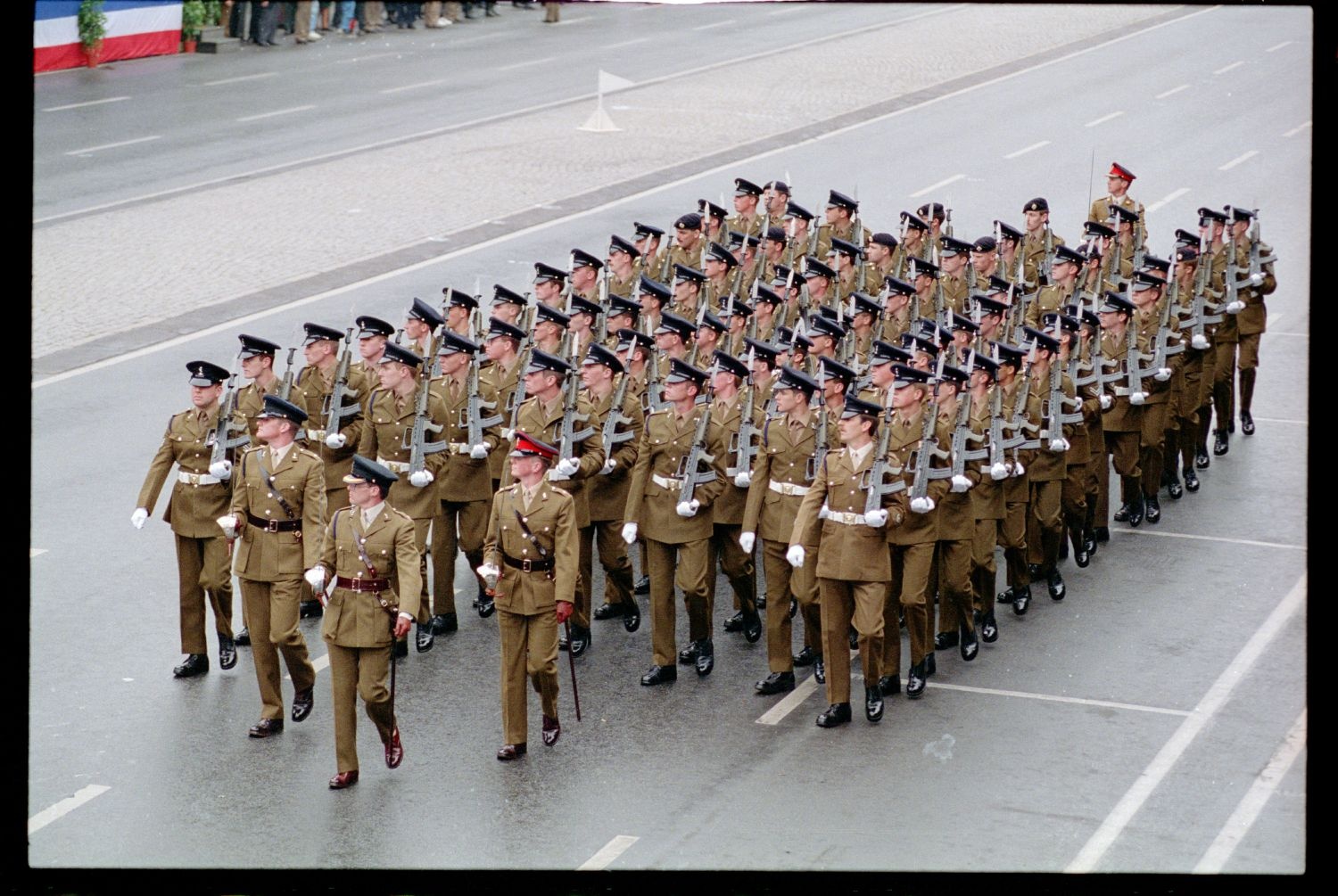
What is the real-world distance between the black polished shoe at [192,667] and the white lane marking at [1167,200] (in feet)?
58.0

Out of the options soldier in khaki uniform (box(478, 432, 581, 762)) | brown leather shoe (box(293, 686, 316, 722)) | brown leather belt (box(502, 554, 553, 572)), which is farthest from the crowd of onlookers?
brown leather belt (box(502, 554, 553, 572))

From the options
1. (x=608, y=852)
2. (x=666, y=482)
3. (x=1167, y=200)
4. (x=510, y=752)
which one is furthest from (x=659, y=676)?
(x=1167, y=200)

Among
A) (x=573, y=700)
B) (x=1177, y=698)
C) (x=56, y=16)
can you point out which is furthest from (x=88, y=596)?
(x=56, y=16)

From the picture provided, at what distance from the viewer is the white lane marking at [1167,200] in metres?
26.8

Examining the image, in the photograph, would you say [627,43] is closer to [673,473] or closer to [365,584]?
[673,473]

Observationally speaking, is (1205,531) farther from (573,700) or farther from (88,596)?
(88,596)

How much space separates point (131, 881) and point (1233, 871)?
197 inches

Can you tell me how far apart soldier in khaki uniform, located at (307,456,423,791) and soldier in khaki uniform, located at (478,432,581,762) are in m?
0.51

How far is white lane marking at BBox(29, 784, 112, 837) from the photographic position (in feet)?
32.7

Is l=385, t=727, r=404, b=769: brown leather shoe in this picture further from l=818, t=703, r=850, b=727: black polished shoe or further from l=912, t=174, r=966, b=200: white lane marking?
l=912, t=174, r=966, b=200: white lane marking

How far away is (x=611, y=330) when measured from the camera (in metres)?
14.7

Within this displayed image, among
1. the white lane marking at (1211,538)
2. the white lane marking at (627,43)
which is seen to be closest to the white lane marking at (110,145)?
the white lane marking at (627,43)

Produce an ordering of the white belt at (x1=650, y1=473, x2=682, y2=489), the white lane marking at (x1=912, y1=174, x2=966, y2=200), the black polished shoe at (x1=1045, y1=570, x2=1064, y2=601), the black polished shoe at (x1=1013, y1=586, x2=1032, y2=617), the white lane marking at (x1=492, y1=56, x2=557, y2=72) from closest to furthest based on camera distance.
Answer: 1. the white belt at (x1=650, y1=473, x2=682, y2=489)
2. the black polished shoe at (x1=1013, y1=586, x2=1032, y2=617)
3. the black polished shoe at (x1=1045, y1=570, x2=1064, y2=601)
4. the white lane marking at (x1=912, y1=174, x2=966, y2=200)
5. the white lane marking at (x1=492, y1=56, x2=557, y2=72)

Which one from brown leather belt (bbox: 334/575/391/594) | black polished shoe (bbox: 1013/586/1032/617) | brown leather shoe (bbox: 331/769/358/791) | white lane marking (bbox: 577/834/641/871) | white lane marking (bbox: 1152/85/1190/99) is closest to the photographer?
white lane marking (bbox: 577/834/641/871)
